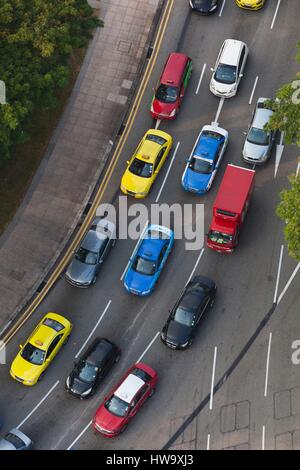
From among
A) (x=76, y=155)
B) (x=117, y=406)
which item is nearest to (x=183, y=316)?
(x=117, y=406)

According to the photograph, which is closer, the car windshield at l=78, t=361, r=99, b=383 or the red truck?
the car windshield at l=78, t=361, r=99, b=383

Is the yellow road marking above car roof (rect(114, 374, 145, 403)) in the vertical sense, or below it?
above

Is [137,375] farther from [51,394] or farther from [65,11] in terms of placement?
[65,11]

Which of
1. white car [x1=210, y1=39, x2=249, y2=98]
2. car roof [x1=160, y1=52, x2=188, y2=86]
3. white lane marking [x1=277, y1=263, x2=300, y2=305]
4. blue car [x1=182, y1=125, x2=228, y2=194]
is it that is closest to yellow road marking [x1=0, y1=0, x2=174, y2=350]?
car roof [x1=160, y1=52, x2=188, y2=86]

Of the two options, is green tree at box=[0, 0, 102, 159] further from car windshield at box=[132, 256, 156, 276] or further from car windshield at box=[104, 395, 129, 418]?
car windshield at box=[104, 395, 129, 418]

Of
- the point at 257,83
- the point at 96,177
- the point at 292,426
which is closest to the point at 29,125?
the point at 96,177

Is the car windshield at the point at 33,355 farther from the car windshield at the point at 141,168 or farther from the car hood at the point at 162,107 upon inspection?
the car hood at the point at 162,107

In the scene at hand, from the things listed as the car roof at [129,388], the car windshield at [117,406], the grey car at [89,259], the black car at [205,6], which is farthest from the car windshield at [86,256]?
the black car at [205,6]
